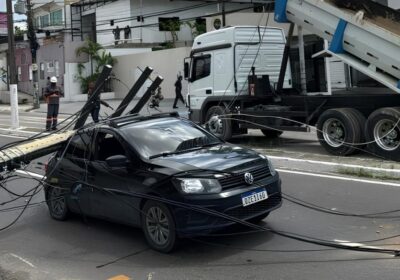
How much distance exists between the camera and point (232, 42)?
48.3ft

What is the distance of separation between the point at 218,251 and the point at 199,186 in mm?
783

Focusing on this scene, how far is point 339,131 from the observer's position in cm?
1209

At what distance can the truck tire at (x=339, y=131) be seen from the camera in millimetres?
11623

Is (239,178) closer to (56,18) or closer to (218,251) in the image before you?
(218,251)

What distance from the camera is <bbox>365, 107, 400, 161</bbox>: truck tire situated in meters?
10.9

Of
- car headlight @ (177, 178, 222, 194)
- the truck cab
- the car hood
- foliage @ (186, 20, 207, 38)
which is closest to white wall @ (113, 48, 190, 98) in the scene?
foliage @ (186, 20, 207, 38)

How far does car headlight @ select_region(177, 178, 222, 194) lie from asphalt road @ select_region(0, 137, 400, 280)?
0.71m

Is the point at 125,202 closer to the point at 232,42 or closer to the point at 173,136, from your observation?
the point at 173,136

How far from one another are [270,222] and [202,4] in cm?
4989

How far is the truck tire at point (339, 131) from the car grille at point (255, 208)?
5.53m

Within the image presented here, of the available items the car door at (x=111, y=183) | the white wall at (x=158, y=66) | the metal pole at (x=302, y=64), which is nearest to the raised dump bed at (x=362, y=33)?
the metal pole at (x=302, y=64)

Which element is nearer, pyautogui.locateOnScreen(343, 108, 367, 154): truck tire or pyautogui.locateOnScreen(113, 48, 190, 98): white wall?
pyautogui.locateOnScreen(343, 108, 367, 154): truck tire

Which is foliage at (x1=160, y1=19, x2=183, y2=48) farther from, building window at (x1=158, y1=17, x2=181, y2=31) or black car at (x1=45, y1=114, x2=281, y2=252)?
black car at (x1=45, y1=114, x2=281, y2=252)

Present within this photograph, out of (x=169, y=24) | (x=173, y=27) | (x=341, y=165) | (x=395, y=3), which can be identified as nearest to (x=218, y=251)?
(x=341, y=165)
